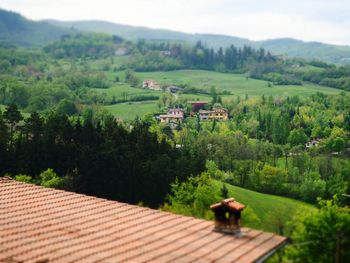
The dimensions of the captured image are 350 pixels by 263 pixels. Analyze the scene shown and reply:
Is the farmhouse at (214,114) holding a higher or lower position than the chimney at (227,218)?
lower

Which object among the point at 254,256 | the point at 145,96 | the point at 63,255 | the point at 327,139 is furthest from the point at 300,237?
the point at 145,96

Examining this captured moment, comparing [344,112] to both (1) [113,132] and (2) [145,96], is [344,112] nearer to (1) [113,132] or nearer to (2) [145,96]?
(2) [145,96]

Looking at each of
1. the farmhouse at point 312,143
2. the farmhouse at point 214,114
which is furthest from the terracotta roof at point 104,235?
the farmhouse at point 214,114

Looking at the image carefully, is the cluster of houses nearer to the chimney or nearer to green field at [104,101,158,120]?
green field at [104,101,158,120]

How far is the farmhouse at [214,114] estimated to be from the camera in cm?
17138

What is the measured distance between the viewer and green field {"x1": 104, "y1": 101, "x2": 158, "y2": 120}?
535ft

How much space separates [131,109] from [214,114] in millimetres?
24047

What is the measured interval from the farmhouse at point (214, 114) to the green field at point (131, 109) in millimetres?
14101

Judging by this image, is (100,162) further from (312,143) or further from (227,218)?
(312,143)

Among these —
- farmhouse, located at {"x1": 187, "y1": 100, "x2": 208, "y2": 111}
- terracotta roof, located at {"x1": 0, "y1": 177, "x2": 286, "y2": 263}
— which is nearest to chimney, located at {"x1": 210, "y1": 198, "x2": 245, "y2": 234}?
terracotta roof, located at {"x1": 0, "y1": 177, "x2": 286, "y2": 263}

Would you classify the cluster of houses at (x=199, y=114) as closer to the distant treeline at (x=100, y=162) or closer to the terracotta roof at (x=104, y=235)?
the distant treeline at (x=100, y=162)

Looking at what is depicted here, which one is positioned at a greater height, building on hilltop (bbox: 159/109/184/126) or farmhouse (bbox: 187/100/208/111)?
farmhouse (bbox: 187/100/208/111)

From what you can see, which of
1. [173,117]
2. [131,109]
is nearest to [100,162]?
[173,117]

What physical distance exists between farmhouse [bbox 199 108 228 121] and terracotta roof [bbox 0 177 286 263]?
467 ft
